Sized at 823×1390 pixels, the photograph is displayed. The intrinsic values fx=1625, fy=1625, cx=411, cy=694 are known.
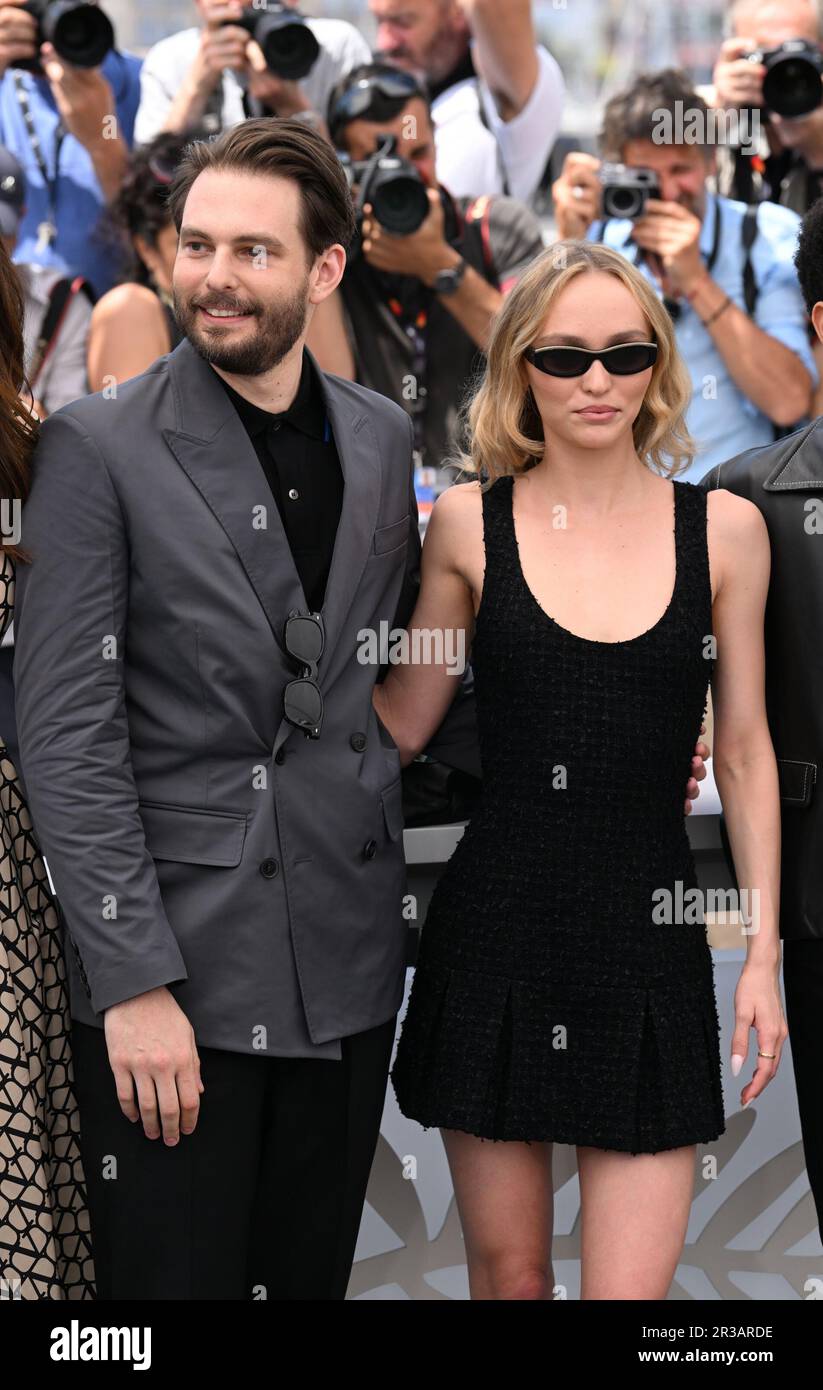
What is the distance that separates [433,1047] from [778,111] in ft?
10.2

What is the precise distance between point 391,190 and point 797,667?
7.83ft

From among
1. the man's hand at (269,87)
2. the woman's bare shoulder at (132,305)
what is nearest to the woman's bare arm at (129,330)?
the woman's bare shoulder at (132,305)

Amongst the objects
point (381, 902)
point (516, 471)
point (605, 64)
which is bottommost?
point (381, 902)

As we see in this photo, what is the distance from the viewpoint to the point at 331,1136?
73.7 inches

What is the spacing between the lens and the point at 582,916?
1.88 metres

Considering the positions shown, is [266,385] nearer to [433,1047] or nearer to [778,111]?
[433,1047]

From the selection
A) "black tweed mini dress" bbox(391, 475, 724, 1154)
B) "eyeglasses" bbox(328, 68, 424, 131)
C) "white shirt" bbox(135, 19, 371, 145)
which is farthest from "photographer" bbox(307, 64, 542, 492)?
"black tweed mini dress" bbox(391, 475, 724, 1154)

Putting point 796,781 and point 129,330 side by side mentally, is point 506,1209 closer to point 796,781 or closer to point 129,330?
point 796,781

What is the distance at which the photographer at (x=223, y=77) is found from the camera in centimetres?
420

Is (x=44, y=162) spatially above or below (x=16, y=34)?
below

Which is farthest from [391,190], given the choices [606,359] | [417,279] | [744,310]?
[606,359]

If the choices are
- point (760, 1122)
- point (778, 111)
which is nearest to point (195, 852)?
point (760, 1122)

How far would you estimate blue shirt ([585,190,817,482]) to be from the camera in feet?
13.2

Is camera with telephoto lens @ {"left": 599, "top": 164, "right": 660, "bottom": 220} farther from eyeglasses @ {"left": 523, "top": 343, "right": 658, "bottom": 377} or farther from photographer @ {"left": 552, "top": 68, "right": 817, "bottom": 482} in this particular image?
eyeglasses @ {"left": 523, "top": 343, "right": 658, "bottom": 377}
